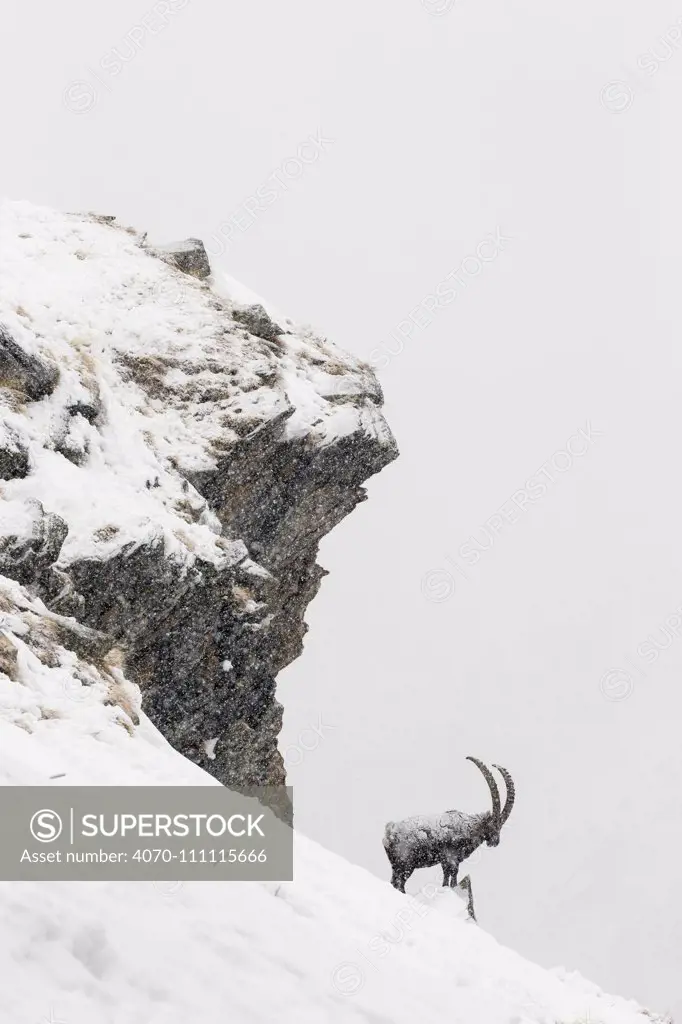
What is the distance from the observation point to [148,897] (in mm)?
6887

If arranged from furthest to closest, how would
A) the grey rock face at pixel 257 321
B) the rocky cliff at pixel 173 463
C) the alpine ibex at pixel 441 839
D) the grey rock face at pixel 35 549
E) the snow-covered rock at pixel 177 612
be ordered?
the grey rock face at pixel 257 321, the alpine ibex at pixel 441 839, the rocky cliff at pixel 173 463, the grey rock face at pixel 35 549, the snow-covered rock at pixel 177 612

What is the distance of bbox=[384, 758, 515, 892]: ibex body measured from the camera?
14.8m

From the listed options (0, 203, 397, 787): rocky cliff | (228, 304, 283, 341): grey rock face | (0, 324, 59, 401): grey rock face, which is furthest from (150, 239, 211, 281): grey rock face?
(0, 324, 59, 401): grey rock face

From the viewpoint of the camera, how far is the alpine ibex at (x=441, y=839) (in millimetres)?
14750

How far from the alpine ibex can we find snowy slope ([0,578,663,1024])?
4.05 meters

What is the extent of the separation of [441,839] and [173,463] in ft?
28.1

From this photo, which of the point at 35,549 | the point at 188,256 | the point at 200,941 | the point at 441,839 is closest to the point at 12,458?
the point at 35,549

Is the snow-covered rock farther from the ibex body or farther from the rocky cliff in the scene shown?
the ibex body

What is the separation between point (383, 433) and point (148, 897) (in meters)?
15.0

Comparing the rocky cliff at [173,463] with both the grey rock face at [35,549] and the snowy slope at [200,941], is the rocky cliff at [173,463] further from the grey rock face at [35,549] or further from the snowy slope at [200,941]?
the snowy slope at [200,941]

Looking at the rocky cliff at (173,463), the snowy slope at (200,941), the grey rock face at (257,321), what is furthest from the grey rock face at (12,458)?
the grey rock face at (257,321)

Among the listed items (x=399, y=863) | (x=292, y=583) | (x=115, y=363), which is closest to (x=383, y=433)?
(x=292, y=583)

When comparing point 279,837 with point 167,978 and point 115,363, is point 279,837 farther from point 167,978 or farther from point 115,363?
point 115,363

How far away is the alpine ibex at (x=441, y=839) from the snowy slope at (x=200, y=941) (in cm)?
405
